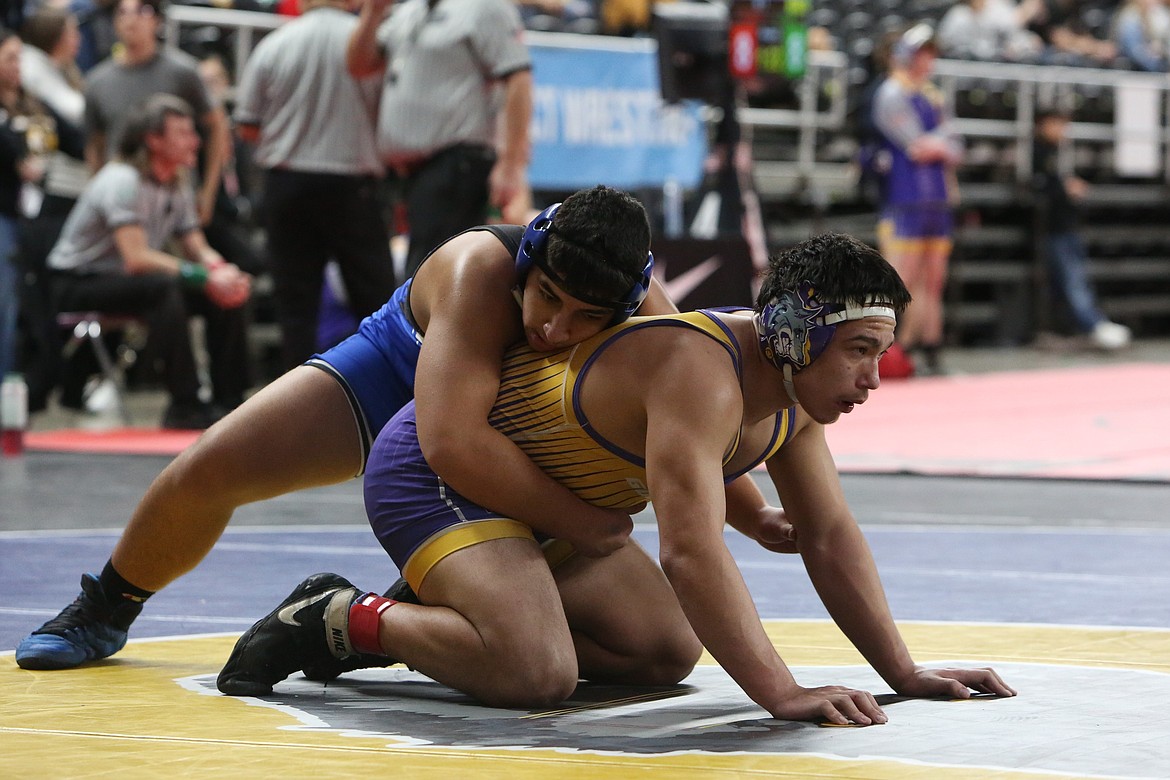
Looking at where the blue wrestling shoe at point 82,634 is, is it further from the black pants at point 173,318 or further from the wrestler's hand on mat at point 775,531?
the black pants at point 173,318

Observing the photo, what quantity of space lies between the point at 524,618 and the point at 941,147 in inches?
353

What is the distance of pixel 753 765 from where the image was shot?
2666 mm

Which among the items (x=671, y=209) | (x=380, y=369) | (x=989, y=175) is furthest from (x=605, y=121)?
(x=380, y=369)

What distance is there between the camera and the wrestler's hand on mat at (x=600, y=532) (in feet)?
10.7

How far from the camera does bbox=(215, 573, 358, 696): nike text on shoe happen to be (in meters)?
3.31

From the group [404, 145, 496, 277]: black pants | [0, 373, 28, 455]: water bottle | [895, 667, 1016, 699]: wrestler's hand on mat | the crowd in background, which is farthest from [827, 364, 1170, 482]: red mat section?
[895, 667, 1016, 699]: wrestler's hand on mat

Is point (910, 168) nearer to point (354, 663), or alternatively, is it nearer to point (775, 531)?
point (775, 531)

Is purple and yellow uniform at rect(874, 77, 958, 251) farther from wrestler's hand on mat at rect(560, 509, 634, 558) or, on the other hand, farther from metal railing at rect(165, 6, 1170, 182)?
wrestler's hand on mat at rect(560, 509, 634, 558)

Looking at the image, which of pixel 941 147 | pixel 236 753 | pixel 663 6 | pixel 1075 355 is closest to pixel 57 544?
pixel 236 753

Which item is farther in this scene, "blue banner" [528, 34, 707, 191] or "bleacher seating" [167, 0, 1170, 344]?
"bleacher seating" [167, 0, 1170, 344]

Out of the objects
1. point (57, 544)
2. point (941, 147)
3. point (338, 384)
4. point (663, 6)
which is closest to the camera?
point (338, 384)

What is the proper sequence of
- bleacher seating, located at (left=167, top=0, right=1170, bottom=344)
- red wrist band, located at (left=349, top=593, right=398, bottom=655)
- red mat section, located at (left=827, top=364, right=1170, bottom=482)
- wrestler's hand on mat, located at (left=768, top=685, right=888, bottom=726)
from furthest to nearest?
bleacher seating, located at (left=167, top=0, right=1170, bottom=344)
red mat section, located at (left=827, top=364, right=1170, bottom=482)
red wrist band, located at (left=349, top=593, right=398, bottom=655)
wrestler's hand on mat, located at (left=768, top=685, right=888, bottom=726)

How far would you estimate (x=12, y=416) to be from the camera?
7.73 meters

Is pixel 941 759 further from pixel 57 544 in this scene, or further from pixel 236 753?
pixel 57 544
